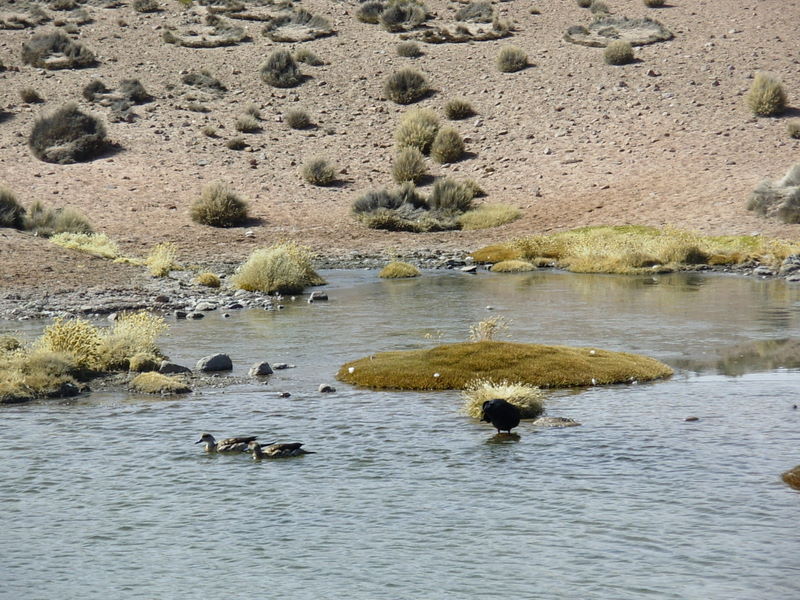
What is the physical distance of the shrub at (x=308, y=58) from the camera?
195 ft

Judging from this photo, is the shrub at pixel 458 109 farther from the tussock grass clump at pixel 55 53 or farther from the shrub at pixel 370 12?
the tussock grass clump at pixel 55 53

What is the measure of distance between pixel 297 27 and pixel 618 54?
19436 millimetres

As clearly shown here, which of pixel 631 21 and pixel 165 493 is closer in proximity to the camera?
pixel 165 493

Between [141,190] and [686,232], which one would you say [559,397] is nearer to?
[686,232]

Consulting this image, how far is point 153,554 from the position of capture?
11000mm

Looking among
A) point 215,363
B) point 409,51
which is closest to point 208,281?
point 215,363

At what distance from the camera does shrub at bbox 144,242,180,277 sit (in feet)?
109

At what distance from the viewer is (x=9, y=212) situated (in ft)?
120

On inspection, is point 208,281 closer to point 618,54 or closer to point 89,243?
point 89,243

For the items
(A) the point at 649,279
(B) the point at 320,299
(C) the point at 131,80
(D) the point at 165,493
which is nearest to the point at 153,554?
(D) the point at 165,493

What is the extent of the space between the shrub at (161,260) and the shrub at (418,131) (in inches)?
641

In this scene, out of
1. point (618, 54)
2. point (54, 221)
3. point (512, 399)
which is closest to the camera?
point (512, 399)

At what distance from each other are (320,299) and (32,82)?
110ft

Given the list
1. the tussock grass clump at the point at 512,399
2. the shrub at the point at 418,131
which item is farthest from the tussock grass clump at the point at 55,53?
the tussock grass clump at the point at 512,399
